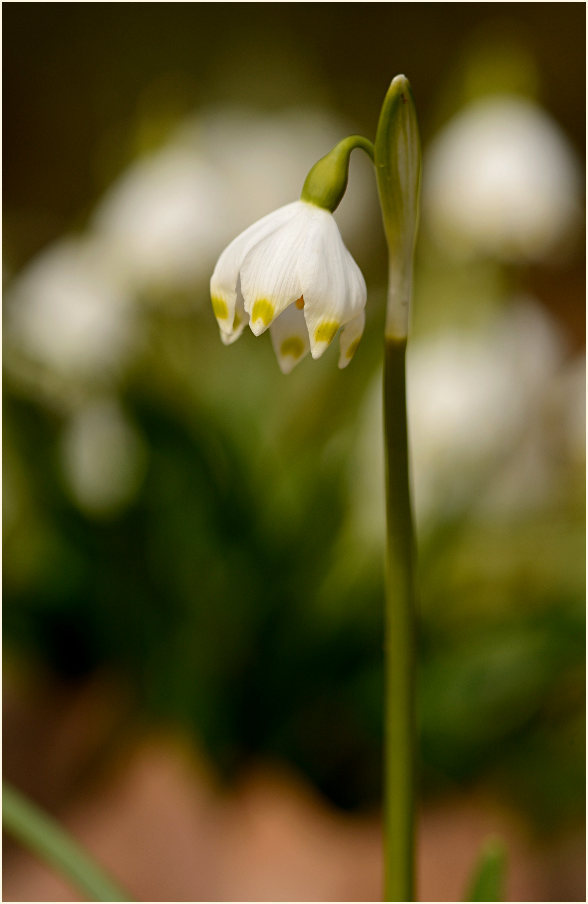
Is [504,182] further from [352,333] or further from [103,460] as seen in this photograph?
[352,333]

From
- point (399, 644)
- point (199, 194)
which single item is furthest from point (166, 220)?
point (399, 644)

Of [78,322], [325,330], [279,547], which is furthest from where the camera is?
[78,322]

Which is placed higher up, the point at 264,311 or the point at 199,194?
the point at 199,194

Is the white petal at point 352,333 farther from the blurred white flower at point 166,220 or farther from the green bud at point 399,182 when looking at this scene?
the blurred white flower at point 166,220

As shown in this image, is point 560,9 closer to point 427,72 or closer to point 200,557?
point 427,72


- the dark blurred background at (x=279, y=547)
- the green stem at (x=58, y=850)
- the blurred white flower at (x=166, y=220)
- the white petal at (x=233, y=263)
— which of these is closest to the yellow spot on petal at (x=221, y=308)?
the white petal at (x=233, y=263)

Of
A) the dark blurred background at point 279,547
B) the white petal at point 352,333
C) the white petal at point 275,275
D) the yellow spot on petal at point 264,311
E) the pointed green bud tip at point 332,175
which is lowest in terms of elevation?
the dark blurred background at point 279,547

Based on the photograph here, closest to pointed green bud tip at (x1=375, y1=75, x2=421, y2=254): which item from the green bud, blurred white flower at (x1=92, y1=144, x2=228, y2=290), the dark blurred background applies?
the green bud

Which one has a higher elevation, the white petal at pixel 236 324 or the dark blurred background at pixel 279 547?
the white petal at pixel 236 324

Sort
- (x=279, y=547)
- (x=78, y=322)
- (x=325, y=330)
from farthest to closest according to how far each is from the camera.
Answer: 1. (x=78, y=322)
2. (x=279, y=547)
3. (x=325, y=330)
